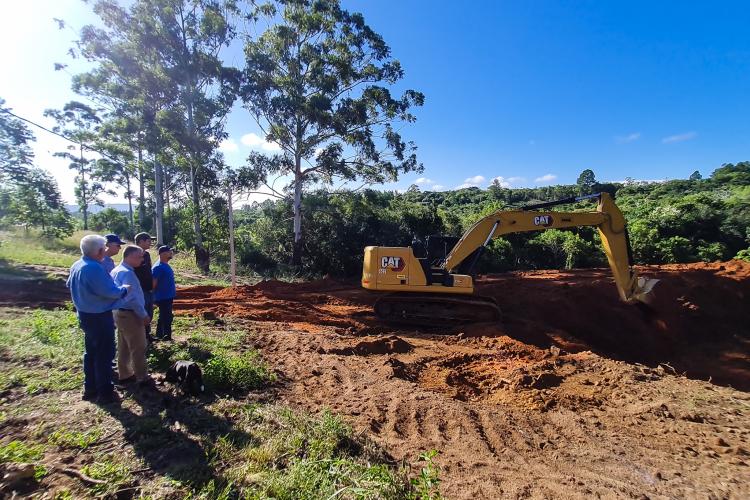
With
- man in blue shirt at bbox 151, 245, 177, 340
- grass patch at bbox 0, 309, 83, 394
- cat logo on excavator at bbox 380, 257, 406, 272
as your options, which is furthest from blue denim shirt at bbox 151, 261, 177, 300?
cat logo on excavator at bbox 380, 257, 406, 272

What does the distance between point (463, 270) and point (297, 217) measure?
8.92m

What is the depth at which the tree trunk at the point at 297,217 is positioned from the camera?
15664 millimetres

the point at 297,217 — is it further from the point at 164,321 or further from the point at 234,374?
the point at 234,374

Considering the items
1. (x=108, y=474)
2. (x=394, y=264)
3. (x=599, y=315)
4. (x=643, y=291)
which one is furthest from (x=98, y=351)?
(x=599, y=315)

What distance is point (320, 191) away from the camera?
16.6 meters

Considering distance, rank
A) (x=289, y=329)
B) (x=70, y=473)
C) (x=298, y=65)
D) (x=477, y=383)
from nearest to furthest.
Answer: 1. (x=70, y=473)
2. (x=477, y=383)
3. (x=289, y=329)
4. (x=298, y=65)

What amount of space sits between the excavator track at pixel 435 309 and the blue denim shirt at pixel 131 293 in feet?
18.3

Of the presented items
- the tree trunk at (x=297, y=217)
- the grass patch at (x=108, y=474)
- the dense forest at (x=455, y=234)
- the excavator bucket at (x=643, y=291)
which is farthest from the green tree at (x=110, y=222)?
the excavator bucket at (x=643, y=291)

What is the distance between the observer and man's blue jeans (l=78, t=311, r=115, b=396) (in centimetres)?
386

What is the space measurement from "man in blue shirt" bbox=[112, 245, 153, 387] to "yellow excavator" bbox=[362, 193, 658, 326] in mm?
5062

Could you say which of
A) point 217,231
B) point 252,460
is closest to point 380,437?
point 252,460

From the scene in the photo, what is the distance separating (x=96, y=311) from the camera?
3.84 metres

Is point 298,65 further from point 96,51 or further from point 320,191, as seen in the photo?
point 96,51

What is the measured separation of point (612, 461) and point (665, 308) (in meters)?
8.04
